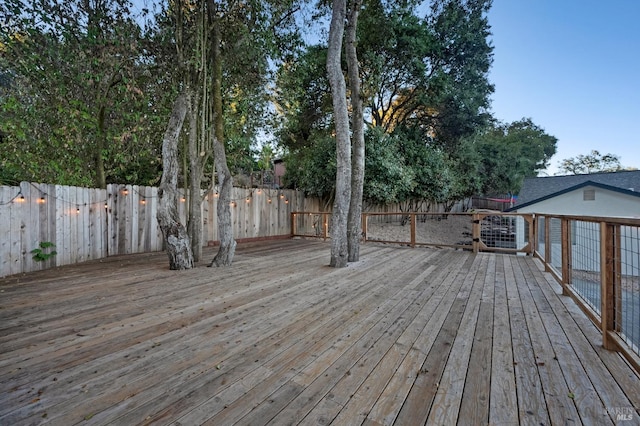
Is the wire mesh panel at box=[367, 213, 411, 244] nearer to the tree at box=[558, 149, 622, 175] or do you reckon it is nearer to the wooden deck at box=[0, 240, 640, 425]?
the wooden deck at box=[0, 240, 640, 425]

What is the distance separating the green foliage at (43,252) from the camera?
4387 millimetres

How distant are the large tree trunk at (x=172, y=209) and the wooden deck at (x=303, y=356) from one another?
96cm

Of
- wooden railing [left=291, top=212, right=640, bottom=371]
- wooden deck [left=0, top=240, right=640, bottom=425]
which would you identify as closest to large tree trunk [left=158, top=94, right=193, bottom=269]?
wooden deck [left=0, top=240, right=640, bottom=425]

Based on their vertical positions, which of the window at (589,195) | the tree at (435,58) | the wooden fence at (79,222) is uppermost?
the tree at (435,58)

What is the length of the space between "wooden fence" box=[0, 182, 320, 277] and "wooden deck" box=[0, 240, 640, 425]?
0.95 meters

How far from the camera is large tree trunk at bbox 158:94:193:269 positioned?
14.3 ft

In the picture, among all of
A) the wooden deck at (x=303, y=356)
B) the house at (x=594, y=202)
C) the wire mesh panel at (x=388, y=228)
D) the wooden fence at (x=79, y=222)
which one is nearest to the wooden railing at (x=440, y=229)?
the wire mesh panel at (x=388, y=228)

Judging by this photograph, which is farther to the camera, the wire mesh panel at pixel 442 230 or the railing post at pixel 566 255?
the wire mesh panel at pixel 442 230

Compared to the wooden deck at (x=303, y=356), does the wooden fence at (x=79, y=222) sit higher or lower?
higher

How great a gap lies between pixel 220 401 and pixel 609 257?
2.70 m

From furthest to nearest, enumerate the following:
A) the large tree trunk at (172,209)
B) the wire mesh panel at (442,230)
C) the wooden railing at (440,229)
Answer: the wire mesh panel at (442,230) < the wooden railing at (440,229) < the large tree trunk at (172,209)

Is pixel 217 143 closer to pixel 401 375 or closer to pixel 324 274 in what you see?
pixel 324 274

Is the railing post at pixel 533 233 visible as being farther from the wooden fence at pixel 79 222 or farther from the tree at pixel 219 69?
the wooden fence at pixel 79 222

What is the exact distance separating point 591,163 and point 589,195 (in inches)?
1296
